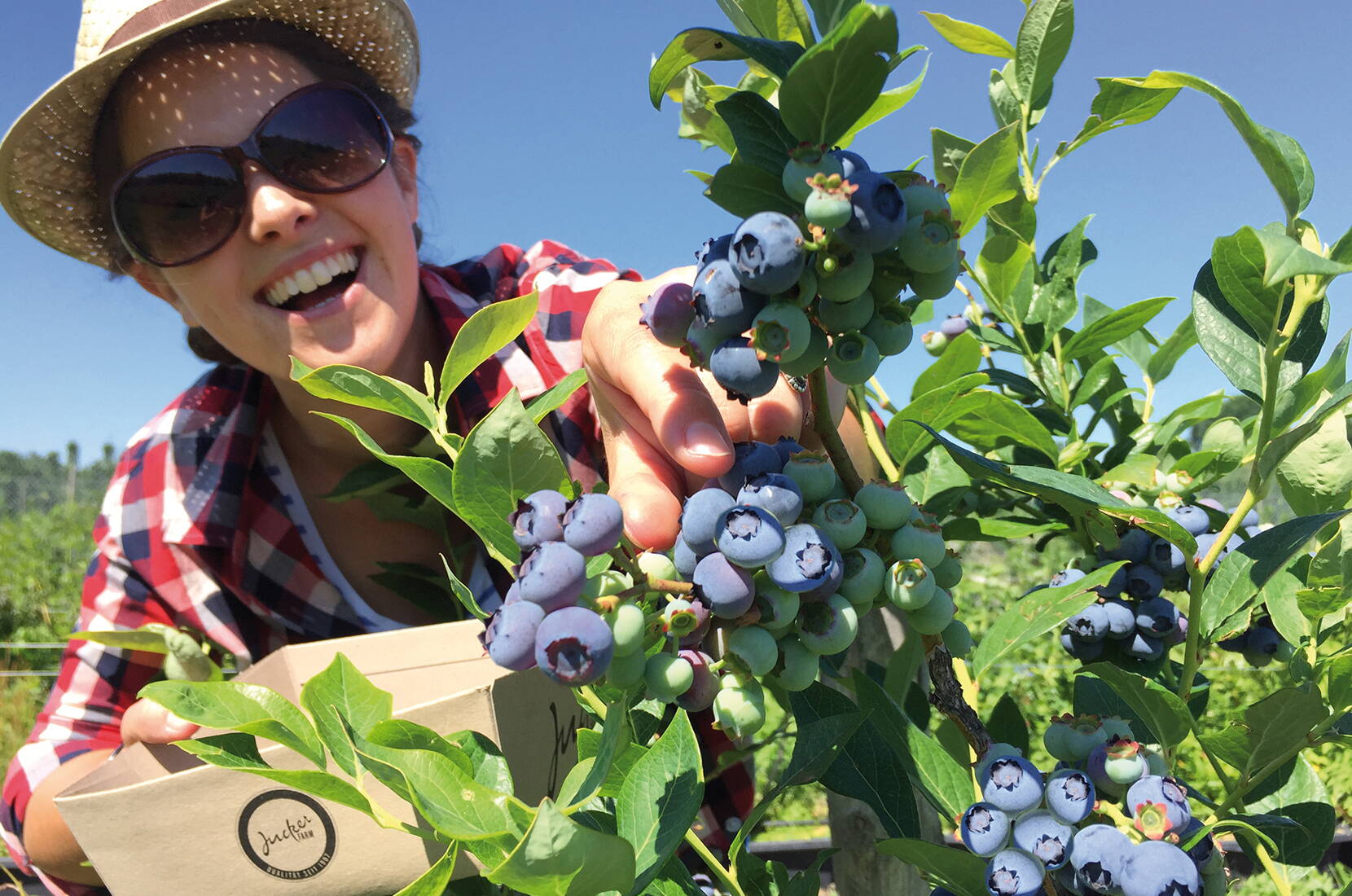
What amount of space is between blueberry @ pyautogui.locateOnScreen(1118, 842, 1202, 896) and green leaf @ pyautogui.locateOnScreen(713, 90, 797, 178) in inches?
17.8

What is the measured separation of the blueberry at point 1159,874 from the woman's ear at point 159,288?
176cm

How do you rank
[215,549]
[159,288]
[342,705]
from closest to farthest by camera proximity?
[342,705] < [215,549] < [159,288]

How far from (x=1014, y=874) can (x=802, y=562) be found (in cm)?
26

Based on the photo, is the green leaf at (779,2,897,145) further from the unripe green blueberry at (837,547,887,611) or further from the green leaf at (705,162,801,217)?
the unripe green blueberry at (837,547,887,611)

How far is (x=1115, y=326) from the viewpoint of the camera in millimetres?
966

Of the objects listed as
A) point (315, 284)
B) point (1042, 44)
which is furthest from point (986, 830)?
point (315, 284)

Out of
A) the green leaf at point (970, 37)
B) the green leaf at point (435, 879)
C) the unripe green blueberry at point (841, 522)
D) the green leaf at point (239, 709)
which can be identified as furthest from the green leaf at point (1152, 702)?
the green leaf at point (970, 37)

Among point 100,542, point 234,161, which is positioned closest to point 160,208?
point 234,161

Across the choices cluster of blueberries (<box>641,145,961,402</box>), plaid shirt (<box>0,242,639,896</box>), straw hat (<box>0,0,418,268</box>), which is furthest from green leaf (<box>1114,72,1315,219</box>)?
straw hat (<box>0,0,418,268</box>)

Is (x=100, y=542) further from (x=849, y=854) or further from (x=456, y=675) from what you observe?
(x=849, y=854)

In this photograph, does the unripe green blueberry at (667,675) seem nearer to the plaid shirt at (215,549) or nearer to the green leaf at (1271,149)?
the green leaf at (1271,149)

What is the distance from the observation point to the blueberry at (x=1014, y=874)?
56 cm

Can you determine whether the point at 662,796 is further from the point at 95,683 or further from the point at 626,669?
the point at 95,683

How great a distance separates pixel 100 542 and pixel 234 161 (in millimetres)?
857
